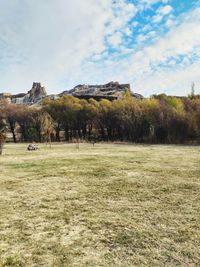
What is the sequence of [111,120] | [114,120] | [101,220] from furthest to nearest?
[111,120] < [114,120] < [101,220]

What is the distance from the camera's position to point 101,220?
9.11 meters

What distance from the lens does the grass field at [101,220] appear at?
21.8 feet

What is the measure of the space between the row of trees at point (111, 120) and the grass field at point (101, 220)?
33191 millimetres

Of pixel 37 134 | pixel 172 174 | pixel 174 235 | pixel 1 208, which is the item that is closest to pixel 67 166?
pixel 172 174

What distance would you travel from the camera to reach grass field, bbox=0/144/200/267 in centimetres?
664

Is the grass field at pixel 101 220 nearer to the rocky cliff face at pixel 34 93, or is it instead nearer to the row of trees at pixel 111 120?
the row of trees at pixel 111 120

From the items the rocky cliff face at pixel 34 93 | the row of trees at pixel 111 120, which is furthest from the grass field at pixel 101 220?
the rocky cliff face at pixel 34 93

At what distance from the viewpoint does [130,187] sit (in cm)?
1352

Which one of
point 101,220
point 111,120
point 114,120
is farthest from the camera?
point 111,120

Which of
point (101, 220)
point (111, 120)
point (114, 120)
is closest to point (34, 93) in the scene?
point (111, 120)

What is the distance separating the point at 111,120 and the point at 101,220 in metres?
53.8

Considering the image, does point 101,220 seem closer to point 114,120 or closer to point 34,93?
point 114,120

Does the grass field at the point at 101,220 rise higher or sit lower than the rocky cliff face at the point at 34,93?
lower

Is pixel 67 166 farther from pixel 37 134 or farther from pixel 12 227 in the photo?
pixel 37 134
